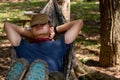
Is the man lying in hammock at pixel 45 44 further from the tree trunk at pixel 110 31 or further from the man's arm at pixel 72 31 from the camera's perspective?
the tree trunk at pixel 110 31

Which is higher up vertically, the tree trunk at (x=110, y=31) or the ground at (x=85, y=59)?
the tree trunk at (x=110, y=31)

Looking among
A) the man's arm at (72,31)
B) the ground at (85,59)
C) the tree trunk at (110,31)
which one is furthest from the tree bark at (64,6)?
the man's arm at (72,31)

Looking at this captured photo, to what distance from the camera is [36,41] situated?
490cm

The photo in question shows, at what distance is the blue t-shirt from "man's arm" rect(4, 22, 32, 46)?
0.38 feet

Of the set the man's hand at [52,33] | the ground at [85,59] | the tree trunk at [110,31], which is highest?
the man's hand at [52,33]

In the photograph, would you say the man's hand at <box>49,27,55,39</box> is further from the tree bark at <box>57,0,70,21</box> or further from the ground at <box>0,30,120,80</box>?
the ground at <box>0,30,120,80</box>

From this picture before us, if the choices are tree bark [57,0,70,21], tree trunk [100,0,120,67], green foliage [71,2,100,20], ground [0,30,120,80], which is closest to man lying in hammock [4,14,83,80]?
tree bark [57,0,70,21]

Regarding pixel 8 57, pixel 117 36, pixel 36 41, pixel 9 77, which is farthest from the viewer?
pixel 8 57

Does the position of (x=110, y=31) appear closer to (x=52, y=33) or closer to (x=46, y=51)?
(x=52, y=33)

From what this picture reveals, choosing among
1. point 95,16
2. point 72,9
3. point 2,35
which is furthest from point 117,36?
point 72,9

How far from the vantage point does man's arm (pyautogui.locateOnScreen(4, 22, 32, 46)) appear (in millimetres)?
4984

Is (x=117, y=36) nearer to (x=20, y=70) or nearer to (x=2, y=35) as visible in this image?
(x=20, y=70)

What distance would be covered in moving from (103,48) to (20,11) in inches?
345

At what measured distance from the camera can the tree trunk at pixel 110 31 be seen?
718 cm
